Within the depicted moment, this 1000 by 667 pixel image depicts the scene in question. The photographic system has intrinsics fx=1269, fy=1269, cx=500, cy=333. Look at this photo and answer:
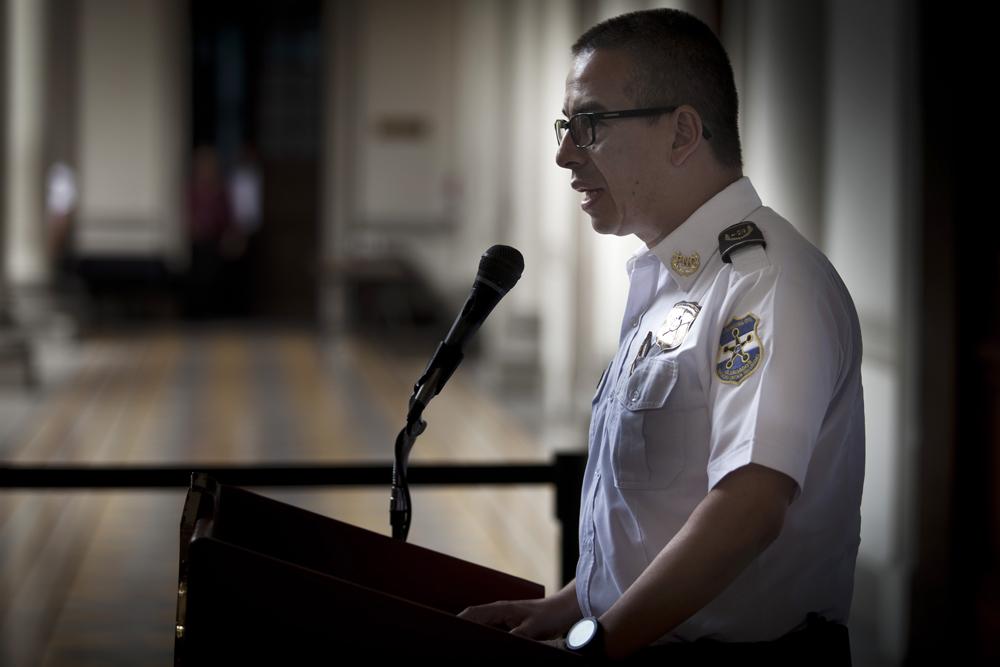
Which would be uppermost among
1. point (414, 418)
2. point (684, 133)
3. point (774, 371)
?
point (684, 133)

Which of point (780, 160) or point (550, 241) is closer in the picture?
point (780, 160)

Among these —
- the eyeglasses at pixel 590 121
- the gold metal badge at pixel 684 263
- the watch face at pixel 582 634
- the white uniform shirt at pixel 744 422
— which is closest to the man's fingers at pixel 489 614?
the white uniform shirt at pixel 744 422

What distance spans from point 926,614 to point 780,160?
4.85ft

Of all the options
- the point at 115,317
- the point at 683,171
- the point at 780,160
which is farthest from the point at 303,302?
the point at 683,171

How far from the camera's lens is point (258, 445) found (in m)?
7.15

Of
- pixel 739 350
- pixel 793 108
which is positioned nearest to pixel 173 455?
pixel 793 108

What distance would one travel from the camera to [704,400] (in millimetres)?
1423

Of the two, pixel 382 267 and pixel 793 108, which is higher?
pixel 793 108

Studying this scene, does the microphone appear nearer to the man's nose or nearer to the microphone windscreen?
the microphone windscreen

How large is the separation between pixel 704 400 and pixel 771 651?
310 mm

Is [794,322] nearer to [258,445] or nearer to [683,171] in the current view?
[683,171]

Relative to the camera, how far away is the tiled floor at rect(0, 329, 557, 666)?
4164 millimetres

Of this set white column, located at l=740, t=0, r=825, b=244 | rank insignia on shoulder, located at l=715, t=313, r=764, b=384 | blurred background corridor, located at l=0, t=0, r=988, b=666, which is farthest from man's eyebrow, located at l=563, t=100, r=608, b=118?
white column, located at l=740, t=0, r=825, b=244

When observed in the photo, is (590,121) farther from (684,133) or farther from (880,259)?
(880,259)
